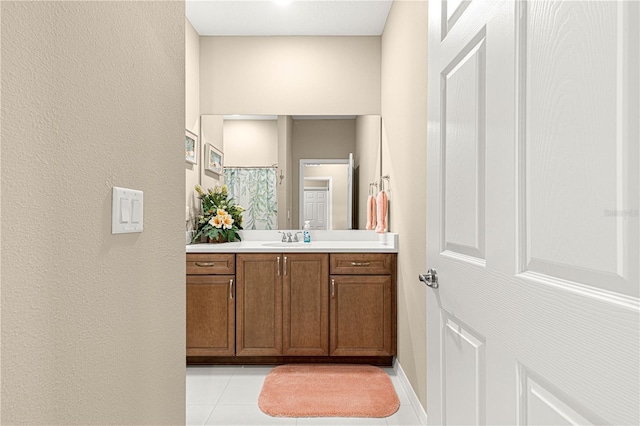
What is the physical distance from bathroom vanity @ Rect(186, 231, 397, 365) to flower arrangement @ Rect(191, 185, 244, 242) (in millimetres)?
361

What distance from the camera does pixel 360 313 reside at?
9.11ft

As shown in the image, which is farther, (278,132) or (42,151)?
(278,132)

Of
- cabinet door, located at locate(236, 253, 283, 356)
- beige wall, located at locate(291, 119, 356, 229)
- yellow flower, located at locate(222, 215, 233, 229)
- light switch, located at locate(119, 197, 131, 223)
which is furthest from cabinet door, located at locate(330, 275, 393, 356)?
light switch, located at locate(119, 197, 131, 223)

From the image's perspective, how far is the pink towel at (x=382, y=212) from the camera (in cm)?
300

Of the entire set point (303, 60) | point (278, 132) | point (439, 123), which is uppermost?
point (303, 60)

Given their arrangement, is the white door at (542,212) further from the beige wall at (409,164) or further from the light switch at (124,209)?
the beige wall at (409,164)

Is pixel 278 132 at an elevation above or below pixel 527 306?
above

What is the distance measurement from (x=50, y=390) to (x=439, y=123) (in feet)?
3.69

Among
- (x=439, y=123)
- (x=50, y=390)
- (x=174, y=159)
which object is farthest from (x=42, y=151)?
(x=439, y=123)

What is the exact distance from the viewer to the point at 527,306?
0.74 m

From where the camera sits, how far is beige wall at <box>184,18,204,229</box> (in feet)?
9.95

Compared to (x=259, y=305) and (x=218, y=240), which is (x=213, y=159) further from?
(x=259, y=305)

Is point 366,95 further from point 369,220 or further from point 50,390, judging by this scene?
point 50,390

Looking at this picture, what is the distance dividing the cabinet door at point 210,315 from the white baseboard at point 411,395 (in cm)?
111
